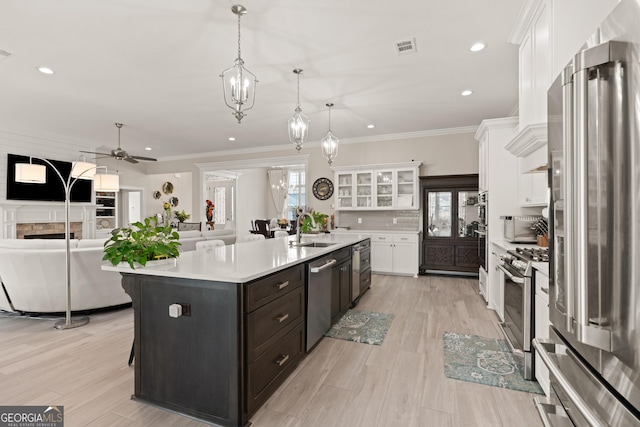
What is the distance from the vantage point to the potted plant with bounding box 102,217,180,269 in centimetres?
196

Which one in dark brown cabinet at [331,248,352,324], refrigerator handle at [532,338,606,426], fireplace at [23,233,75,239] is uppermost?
fireplace at [23,233,75,239]

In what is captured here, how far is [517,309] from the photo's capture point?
8.29 ft

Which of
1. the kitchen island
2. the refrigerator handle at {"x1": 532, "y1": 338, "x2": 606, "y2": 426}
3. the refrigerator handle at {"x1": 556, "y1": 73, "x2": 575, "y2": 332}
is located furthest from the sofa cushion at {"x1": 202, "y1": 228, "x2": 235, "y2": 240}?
the refrigerator handle at {"x1": 556, "y1": 73, "x2": 575, "y2": 332}

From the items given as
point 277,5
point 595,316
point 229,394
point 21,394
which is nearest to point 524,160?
point 277,5

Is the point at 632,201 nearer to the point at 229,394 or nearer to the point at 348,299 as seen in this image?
the point at 229,394

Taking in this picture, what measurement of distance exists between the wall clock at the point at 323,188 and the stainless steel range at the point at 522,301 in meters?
4.60

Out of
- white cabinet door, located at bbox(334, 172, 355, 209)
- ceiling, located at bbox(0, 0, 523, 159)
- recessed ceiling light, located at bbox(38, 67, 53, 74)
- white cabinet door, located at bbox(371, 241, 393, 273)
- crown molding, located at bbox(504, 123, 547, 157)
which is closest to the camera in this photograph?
crown molding, located at bbox(504, 123, 547, 157)

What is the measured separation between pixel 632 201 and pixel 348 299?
320 cm

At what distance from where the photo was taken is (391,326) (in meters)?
3.36

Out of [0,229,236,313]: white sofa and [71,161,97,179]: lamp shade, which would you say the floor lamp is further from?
[0,229,236,313]: white sofa

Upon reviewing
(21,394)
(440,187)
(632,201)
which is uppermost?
(440,187)

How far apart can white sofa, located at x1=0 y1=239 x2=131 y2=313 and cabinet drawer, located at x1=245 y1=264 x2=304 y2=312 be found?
2606 millimetres

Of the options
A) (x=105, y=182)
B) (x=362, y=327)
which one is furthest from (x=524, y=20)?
(x=105, y=182)

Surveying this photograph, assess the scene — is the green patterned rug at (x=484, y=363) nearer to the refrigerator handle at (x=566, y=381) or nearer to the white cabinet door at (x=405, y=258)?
the refrigerator handle at (x=566, y=381)
